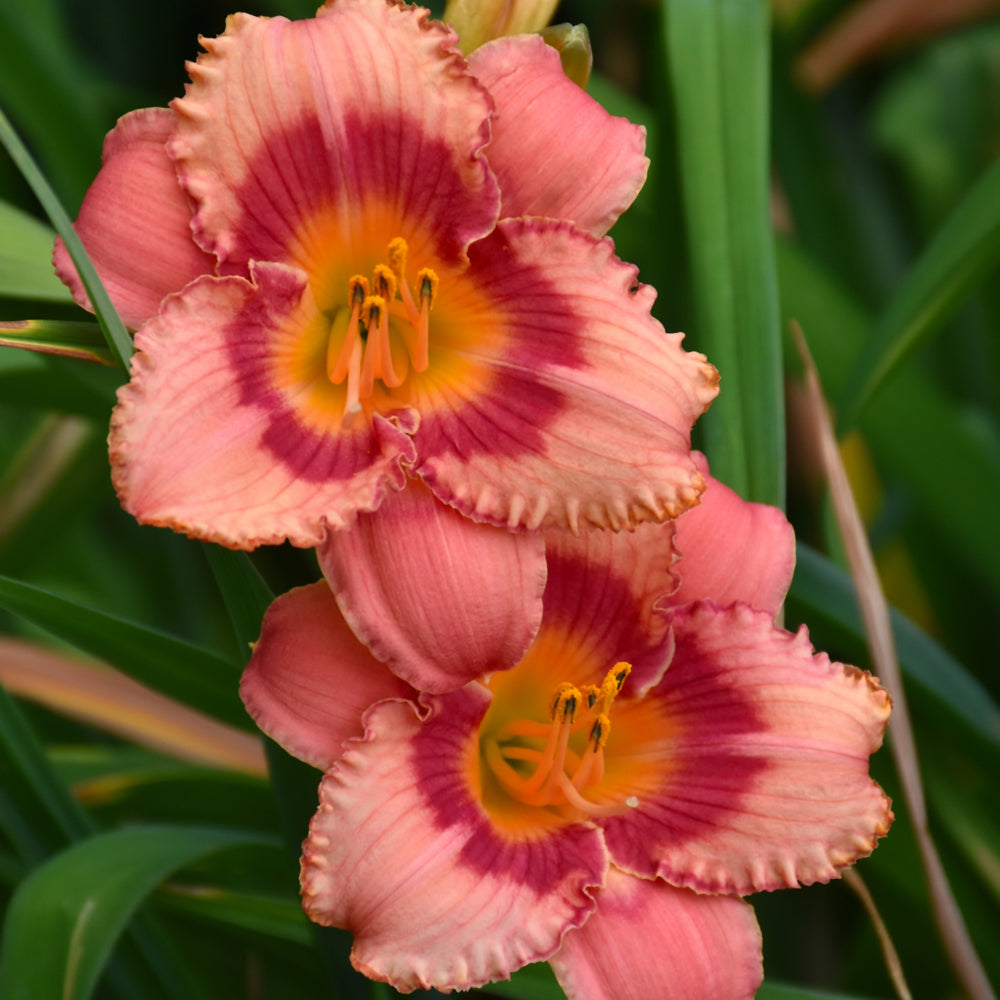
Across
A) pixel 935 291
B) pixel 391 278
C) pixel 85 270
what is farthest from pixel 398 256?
pixel 935 291

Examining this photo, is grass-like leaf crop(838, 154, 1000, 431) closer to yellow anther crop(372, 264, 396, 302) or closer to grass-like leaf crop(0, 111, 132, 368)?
yellow anther crop(372, 264, 396, 302)

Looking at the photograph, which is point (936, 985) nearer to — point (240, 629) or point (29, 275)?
point (240, 629)

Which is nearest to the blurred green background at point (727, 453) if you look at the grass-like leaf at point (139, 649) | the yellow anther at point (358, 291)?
the grass-like leaf at point (139, 649)

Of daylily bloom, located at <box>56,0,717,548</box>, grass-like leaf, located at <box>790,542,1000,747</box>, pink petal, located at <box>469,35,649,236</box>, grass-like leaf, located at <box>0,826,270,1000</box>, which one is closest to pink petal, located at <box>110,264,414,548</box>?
daylily bloom, located at <box>56,0,717,548</box>

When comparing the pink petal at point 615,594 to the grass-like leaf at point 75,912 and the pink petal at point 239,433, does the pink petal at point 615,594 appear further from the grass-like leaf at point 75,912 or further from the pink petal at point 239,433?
the grass-like leaf at point 75,912

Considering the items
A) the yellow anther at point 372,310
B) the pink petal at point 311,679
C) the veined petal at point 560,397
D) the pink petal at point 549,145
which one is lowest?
the pink petal at point 311,679

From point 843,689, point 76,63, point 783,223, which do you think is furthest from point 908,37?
point 843,689
